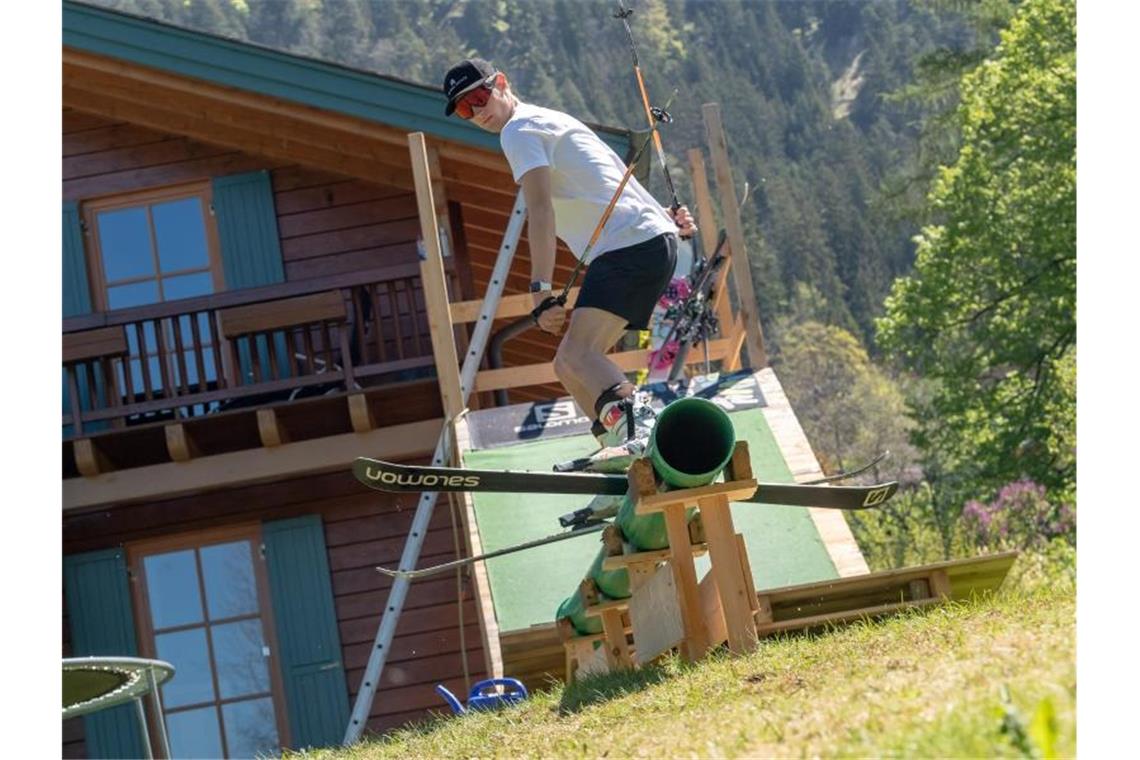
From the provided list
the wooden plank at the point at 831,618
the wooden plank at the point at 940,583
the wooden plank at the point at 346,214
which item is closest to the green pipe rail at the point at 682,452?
the wooden plank at the point at 831,618

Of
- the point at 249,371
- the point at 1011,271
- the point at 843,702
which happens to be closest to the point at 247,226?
the point at 249,371

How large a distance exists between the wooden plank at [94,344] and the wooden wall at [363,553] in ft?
5.67

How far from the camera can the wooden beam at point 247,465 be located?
44.0 ft

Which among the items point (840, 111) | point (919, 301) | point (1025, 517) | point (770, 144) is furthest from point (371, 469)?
point (840, 111)

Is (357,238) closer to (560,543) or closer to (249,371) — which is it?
(249,371)

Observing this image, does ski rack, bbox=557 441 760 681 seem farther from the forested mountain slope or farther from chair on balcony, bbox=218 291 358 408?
the forested mountain slope

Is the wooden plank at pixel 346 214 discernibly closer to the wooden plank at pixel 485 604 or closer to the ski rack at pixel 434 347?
the ski rack at pixel 434 347

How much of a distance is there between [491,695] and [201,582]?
677 centimetres

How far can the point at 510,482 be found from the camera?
6.39 m

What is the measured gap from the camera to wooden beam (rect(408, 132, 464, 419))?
11.5 metres

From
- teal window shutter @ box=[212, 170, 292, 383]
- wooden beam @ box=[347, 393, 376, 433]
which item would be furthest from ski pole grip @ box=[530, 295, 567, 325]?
teal window shutter @ box=[212, 170, 292, 383]

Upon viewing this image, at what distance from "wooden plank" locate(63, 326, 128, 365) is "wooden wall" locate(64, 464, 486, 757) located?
173cm

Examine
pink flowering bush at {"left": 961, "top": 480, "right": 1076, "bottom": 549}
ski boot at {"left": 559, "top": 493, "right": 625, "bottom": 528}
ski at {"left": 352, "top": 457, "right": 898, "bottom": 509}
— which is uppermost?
ski at {"left": 352, "top": 457, "right": 898, "bottom": 509}
